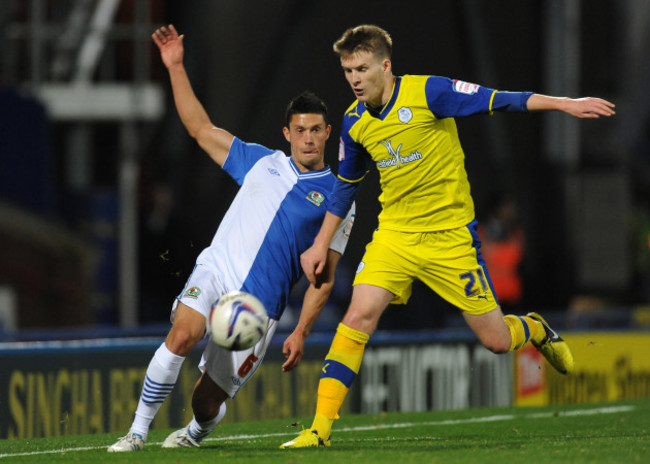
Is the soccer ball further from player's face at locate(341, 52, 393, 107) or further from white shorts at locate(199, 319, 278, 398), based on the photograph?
player's face at locate(341, 52, 393, 107)

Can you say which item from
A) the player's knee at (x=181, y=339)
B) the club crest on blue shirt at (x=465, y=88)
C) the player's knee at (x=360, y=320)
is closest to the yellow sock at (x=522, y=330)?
the player's knee at (x=360, y=320)

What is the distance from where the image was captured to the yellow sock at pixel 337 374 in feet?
26.4

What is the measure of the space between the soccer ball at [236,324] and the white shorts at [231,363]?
0.53 metres

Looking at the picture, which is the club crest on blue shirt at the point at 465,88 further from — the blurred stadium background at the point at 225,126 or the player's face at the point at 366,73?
the blurred stadium background at the point at 225,126

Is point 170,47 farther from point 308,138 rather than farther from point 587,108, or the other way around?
point 587,108

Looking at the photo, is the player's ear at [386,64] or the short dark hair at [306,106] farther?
the short dark hair at [306,106]

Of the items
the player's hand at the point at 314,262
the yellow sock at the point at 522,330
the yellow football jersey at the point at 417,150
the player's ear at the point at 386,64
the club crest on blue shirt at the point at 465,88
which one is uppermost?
the player's ear at the point at 386,64

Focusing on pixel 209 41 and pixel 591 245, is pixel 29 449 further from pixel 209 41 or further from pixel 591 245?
pixel 591 245

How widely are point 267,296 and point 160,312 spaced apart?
906 cm

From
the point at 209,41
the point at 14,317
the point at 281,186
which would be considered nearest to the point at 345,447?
the point at 281,186

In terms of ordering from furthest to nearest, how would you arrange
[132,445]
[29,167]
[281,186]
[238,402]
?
[29,167] → [238,402] → [281,186] → [132,445]

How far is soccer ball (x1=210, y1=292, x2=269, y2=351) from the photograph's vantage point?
301 inches

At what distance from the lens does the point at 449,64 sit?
20828 mm

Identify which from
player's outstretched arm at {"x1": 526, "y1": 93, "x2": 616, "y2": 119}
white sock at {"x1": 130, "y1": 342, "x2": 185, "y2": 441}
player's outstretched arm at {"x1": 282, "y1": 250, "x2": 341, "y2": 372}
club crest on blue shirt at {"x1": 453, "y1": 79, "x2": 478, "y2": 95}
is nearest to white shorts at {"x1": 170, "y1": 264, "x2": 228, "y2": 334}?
white sock at {"x1": 130, "y1": 342, "x2": 185, "y2": 441}
